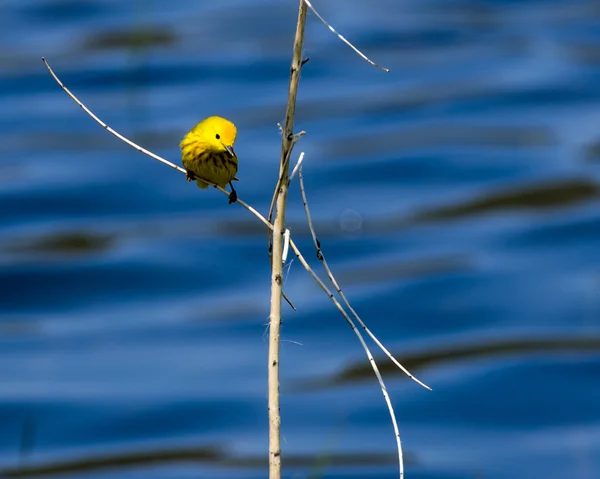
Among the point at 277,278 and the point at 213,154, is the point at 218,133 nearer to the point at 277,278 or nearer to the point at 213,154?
the point at 213,154

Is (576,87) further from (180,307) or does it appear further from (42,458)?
(42,458)

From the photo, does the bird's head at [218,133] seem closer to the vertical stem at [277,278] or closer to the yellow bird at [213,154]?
the yellow bird at [213,154]

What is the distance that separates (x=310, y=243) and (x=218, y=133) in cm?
559

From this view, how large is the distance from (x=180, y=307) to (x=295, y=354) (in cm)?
128

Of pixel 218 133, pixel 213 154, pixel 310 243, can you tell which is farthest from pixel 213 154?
pixel 310 243

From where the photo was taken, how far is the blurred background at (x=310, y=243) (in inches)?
296

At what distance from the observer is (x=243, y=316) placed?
8875 millimetres

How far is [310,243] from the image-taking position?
980cm

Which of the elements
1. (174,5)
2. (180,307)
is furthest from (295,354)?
(174,5)

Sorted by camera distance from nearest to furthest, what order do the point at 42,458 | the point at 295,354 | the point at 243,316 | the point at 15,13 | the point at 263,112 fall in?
the point at 42,458 < the point at 295,354 < the point at 243,316 < the point at 263,112 < the point at 15,13

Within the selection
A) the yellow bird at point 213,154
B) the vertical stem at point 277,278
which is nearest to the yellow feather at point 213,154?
the yellow bird at point 213,154

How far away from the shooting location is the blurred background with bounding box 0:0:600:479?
7.52 m

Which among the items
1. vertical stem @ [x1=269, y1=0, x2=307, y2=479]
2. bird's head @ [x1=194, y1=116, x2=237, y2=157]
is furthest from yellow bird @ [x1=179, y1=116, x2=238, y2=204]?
vertical stem @ [x1=269, y1=0, x2=307, y2=479]

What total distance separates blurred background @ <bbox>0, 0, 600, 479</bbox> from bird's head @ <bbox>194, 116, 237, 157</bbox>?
2.16 metres
